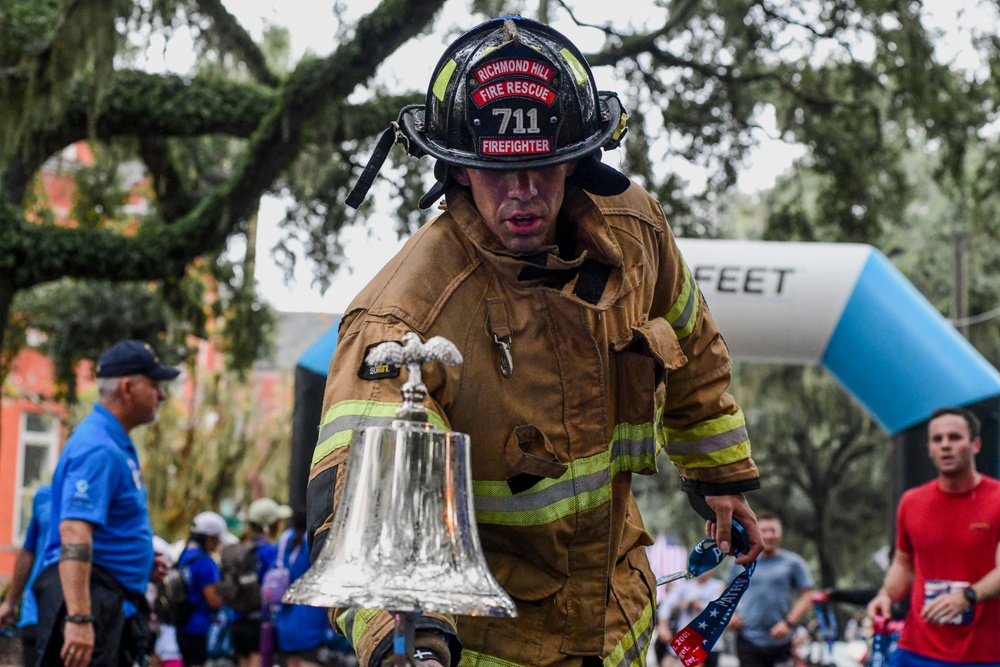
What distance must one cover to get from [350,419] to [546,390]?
0.52 metres

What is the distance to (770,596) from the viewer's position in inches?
469

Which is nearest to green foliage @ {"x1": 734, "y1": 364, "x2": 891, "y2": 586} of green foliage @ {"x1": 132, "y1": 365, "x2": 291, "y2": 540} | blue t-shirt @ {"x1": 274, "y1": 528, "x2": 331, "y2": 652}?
green foliage @ {"x1": 132, "y1": 365, "x2": 291, "y2": 540}

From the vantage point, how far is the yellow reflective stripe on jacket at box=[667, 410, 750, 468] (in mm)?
3520

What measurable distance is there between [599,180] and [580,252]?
192mm

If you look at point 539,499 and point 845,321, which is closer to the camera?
point 539,499

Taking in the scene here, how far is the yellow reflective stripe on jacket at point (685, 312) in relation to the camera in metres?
3.45

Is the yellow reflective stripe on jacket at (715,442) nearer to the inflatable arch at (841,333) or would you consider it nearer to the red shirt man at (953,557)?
the red shirt man at (953,557)

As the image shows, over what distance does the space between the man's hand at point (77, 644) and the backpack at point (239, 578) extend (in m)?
6.05

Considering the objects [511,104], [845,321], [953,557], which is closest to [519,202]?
[511,104]

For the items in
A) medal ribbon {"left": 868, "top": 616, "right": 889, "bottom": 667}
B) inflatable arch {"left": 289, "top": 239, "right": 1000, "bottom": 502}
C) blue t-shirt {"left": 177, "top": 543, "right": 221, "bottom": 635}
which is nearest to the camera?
medal ribbon {"left": 868, "top": 616, "right": 889, "bottom": 667}

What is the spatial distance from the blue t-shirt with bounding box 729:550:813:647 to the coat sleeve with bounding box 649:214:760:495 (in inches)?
339

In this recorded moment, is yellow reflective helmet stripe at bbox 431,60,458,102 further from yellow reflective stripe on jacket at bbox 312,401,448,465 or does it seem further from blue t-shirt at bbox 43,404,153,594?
blue t-shirt at bbox 43,404,153,594

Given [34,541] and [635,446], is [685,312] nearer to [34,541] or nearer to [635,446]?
[635,446]

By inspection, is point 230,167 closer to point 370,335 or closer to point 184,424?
point 184,424
